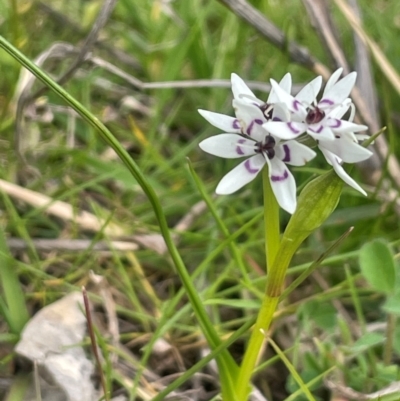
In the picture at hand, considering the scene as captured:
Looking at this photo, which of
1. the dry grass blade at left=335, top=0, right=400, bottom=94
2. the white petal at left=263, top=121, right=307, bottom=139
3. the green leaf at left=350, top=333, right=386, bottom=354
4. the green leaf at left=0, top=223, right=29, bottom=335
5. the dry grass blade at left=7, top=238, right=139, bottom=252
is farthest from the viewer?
the dry grass blade at left=335, top=0, right=400, bottom=94

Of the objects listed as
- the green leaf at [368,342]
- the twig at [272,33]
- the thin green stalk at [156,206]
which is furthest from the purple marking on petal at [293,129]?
the twig at [272,33]

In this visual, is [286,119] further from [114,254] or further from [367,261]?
[114,254]

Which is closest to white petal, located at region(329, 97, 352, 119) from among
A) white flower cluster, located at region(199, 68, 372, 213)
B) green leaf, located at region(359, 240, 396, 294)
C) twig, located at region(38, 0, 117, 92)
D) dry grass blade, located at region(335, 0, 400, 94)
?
white flower cluster, located at region(199, 68, 372, 213)

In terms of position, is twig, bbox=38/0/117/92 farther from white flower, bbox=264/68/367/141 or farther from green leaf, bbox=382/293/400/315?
green leaf, bbox=382/293/400/315

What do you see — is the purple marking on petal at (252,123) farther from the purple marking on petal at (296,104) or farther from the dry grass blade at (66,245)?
the dry grass blade at (66,245)

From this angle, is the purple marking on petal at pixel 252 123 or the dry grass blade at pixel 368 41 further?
the dry grass blade at pixel 368 41

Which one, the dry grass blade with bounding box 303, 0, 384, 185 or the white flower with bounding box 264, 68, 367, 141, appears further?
the dry grass blade with bounding box 303, 0, 384, 185

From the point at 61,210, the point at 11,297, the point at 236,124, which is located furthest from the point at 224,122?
the point at 61,210

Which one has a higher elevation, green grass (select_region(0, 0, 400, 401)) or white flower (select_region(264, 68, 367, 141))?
white flower (select_region(264, 68, 367, 141))

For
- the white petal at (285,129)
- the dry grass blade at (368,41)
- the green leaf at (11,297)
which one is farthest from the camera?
the dry grass blade at (368,41)
